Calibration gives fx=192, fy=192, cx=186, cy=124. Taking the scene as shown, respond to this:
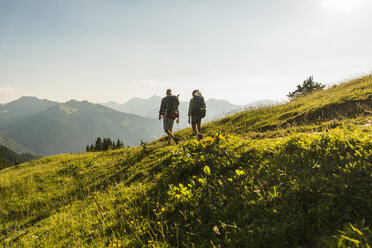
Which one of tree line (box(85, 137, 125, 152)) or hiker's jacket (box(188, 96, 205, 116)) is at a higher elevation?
hiker's jacket (box(188, 96, 205, 116))

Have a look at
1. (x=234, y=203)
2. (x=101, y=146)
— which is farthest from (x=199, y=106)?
(x=101, y=146)

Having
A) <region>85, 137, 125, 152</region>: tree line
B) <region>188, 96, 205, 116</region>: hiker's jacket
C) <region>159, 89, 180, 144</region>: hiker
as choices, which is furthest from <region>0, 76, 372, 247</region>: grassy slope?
<region>85, 137, 125, 152</region>: tree line

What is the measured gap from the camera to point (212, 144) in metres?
5.96

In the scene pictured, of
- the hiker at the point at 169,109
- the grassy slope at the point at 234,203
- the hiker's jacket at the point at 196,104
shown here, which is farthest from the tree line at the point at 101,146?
the grassy slope at the point at 234,203

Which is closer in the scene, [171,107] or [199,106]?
[199,106]

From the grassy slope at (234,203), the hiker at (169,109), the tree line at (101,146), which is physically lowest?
the tree line at (101,146)

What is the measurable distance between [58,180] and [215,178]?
8723 millimetres

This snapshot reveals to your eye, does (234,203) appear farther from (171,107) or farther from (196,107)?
(171,107)

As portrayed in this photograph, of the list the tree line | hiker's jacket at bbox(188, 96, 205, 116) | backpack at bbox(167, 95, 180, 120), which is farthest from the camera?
the tree line

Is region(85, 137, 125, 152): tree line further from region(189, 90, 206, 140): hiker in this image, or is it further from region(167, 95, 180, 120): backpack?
region(189, 90, 206, 140): hiker

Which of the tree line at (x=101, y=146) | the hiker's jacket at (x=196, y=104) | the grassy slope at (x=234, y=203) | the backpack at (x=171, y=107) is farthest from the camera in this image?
the tree line at (x=101, y=146)

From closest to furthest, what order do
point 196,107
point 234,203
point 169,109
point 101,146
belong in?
point 234,203 → point 196,107 → point 169,109 → point 101,146

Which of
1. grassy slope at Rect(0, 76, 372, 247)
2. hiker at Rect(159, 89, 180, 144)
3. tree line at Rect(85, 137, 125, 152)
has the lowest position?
tree line at Rect(85, 137, 125, 152)

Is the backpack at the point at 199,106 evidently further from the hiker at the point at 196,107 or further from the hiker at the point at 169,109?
the hiker at the point at 169,109
